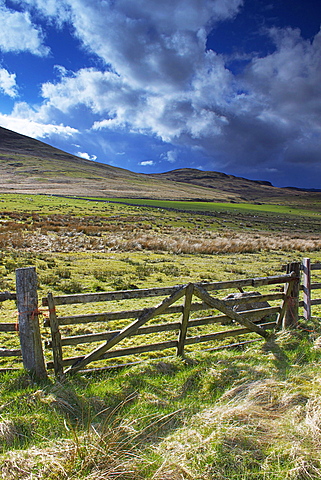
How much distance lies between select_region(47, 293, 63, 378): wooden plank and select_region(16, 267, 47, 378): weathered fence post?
264mm

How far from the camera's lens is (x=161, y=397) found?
542 cm

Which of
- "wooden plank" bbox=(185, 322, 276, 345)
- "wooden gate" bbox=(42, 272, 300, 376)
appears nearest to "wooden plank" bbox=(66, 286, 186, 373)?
"wooden gate" bbox=(42, 272, 300, 376)

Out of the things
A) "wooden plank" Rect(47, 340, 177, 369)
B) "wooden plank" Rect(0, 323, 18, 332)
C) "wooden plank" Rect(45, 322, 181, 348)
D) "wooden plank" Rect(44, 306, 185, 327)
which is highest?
"wooden plank" Rect(44, 306, 185, 327)

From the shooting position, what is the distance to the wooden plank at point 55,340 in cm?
570

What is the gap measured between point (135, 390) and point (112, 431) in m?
1.30

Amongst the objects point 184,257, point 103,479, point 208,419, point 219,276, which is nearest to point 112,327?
point 208,419

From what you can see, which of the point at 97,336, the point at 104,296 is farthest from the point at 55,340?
the point at 104,296

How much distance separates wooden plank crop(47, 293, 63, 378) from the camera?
5.70 m

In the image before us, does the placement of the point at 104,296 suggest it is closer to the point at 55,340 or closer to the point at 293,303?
the point at 55,340

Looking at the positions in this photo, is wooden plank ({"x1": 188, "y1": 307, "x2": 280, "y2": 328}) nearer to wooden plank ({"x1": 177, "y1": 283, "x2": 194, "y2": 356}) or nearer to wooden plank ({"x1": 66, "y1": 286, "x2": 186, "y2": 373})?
wooden plank ({"x1": 177, "y1": 283, "x2": 194, "y2": 356})

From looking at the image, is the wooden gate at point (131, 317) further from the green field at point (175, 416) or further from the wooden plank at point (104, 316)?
the green field at point (175, 416)

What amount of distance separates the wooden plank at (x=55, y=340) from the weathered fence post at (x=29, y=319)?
0.26 metres

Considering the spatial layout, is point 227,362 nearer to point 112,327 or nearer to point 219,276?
point 112,327

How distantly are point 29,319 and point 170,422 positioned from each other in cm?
321
